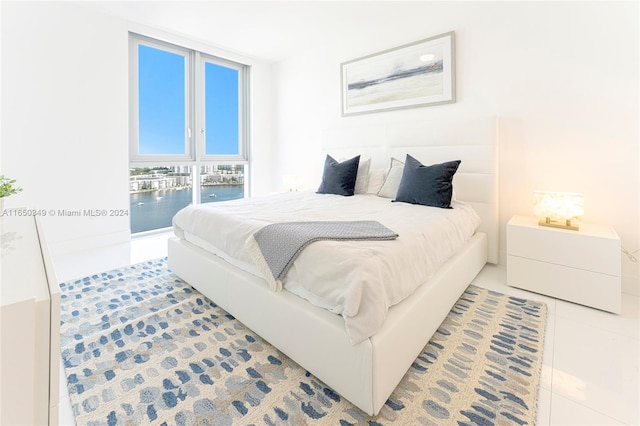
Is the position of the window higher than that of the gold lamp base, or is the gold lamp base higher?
the window

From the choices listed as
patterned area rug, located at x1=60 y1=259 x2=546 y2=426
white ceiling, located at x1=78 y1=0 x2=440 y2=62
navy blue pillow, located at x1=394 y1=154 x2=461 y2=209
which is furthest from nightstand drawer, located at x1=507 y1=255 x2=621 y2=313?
white ceiling, located at x1=78 y1=0 x2=440 y2=62

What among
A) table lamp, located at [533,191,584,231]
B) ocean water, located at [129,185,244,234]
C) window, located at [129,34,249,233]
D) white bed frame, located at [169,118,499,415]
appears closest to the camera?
white bed frame, located at [169,118,499,415]

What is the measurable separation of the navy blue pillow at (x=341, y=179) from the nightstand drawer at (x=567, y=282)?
1540mm

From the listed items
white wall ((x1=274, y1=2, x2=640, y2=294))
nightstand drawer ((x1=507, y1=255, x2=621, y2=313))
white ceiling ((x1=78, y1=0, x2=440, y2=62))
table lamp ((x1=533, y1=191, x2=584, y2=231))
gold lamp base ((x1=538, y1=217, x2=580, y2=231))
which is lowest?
nightstand drawer ((x1=507, y1=255, x2=621, y2=313))

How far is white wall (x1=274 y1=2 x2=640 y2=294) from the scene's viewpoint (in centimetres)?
222

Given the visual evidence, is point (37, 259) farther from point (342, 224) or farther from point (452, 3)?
point (452, 3)

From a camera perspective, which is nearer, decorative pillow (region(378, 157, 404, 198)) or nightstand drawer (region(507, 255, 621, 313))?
nightstand drawer (region(507, 255, 621, 313))

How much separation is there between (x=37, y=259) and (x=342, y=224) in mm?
1305

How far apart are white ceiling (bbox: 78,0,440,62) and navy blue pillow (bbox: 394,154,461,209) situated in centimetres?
179

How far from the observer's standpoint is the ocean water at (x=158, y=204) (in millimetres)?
4043

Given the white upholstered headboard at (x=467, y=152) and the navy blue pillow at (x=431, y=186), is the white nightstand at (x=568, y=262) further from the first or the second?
the navy blue pillow at (x=431, y=186)

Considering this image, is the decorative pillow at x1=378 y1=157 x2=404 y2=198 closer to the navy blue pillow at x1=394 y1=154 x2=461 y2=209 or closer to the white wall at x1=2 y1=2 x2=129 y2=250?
the navy blue pillow at x1=394 y1=154 x2=461 y2=209

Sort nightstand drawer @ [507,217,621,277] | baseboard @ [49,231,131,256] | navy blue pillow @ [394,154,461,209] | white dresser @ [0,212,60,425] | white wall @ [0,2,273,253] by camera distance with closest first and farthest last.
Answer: white dresser @ [0,212,60,425], nightstand drawer @ [507,217,621,277], navy blue pillow @ [394,154,461,209], white wall @ [0,2,273,253], baseboard @ [49,231,131,256]

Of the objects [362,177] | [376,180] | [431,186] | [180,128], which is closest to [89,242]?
[180,128]
